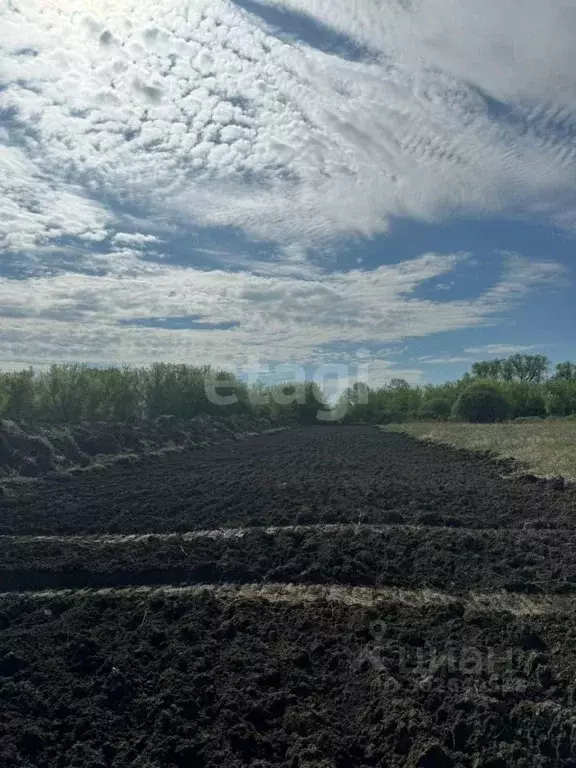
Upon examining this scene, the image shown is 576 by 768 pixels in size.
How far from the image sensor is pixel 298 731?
481 centimetres

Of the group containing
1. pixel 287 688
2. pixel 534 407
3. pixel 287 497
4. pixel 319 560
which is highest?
pixel 534 407

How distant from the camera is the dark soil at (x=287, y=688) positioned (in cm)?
451

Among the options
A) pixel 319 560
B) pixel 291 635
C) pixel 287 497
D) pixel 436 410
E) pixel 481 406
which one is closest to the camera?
pixel 291 635

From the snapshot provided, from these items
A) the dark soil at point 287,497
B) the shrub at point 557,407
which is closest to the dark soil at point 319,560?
the dark soil at point 287,497

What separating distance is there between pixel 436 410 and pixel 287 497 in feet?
170

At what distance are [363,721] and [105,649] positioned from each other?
282 centimetres

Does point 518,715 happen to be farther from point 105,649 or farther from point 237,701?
point 105,649

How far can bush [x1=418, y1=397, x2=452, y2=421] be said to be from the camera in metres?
62.6

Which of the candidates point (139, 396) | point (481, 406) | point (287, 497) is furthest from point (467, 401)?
point (287, 497)

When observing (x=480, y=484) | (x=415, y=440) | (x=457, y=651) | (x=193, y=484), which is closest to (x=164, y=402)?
(x=415, y=440)

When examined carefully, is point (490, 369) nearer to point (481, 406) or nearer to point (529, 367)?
point (529, 367)

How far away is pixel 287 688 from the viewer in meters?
5.36

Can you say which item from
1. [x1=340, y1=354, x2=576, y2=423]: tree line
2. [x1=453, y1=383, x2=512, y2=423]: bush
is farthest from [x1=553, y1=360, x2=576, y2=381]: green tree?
[x1=453, y1=383, x2=512, y2=423]: bush

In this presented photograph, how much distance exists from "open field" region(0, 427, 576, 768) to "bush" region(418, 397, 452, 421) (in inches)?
1993
